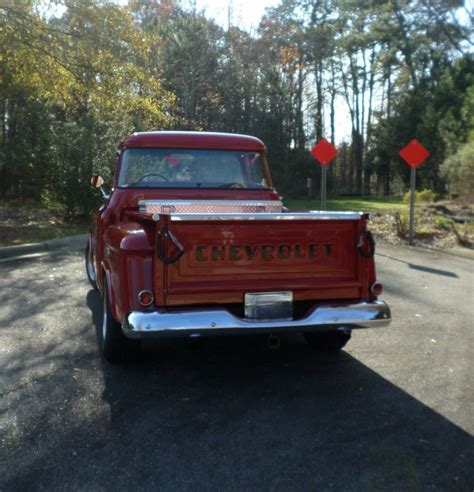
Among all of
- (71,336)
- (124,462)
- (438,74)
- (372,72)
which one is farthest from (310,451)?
(372,72)

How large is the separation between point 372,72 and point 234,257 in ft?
128

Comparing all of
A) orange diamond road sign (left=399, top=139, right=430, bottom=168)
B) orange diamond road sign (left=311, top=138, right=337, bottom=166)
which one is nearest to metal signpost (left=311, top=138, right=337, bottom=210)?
orange diamond road sign (left=311, top=138, right=337, bottom=166)

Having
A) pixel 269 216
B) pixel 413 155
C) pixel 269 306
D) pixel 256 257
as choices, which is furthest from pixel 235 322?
pixel 413 155

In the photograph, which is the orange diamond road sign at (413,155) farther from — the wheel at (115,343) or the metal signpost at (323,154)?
the wheel at (115,343)

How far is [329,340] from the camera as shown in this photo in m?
4.89

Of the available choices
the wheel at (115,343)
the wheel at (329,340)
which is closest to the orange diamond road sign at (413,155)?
the wheel at (329,340)

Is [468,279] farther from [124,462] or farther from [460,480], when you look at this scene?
[124,462]

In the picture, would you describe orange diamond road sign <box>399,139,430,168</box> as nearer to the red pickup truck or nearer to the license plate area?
the red pickup truck

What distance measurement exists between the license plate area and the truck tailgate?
5 cm

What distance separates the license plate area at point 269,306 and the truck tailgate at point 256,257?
5cm

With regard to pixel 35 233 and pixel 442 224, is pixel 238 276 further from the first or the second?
pixel 442 224

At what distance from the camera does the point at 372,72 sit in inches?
1547

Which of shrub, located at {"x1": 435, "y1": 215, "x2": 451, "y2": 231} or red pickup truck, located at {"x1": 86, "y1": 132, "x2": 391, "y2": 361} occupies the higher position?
red pickup truck, located at {"x1": 86, "y1": 132, "x2": 391, "y2": 361}

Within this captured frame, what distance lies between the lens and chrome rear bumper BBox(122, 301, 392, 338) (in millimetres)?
3598
